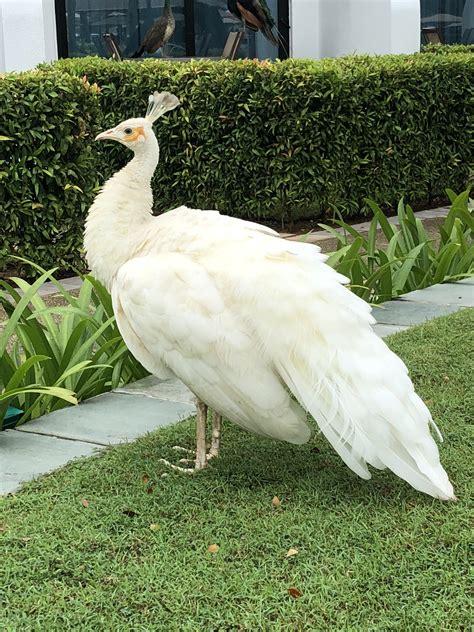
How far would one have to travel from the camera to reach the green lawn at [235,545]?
285cm

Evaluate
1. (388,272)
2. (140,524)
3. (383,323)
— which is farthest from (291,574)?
(388,272)

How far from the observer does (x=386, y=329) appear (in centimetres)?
581

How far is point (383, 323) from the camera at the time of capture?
19.5 feet

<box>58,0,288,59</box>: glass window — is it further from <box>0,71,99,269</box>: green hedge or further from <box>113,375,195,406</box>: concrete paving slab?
<box>113,375,195,406</box>: concrete paving slab

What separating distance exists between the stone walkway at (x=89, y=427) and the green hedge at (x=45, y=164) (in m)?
2.46

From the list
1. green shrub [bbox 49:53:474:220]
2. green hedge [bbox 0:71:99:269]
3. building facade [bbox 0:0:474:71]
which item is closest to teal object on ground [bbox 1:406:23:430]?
green hedge [bbox 0:71:99:269]

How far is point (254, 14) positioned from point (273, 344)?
920 centimetres

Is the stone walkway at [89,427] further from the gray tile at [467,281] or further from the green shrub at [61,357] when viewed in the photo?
the gray tile at [467,281]

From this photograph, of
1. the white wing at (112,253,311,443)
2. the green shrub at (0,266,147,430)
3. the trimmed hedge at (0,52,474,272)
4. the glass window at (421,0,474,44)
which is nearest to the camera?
the white wing at (112,253,311,443)

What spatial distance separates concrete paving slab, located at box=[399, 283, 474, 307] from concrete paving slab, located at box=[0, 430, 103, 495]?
302 centimetres

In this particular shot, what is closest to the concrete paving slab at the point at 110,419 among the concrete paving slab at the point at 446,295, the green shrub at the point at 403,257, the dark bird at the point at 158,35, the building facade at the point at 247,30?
the green shrub at the point at 403,257

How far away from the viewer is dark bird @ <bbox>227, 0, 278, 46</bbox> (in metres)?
11.9

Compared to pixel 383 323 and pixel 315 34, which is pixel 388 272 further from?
pixel 315 34

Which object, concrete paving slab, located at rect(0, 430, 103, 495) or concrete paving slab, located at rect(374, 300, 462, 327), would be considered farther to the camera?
concrete paving slab, located at rect(374, 300, 462, 327)
